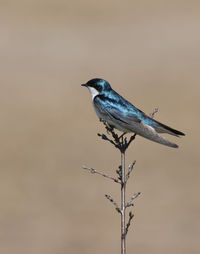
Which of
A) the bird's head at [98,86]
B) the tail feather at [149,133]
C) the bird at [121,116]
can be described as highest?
the bird's head at [98,86]

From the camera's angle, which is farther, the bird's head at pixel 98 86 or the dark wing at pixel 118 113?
the bird's head at pixel 98 86

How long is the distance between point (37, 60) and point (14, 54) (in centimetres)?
175

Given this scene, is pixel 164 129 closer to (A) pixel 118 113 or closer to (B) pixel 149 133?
(B) pixel 149 133

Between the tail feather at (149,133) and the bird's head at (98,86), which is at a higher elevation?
the bird's head at (98,86)

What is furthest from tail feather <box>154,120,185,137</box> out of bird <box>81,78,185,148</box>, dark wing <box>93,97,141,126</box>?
dark wing <box>93,97,141,126</box>

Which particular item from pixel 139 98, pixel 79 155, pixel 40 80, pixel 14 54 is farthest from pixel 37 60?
pixel 79 155

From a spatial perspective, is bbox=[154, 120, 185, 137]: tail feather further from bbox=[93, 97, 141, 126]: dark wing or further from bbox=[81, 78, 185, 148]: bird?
bbox=[93, 97, 141, 126]: dark wing

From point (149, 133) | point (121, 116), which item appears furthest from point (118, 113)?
point (149, 133)

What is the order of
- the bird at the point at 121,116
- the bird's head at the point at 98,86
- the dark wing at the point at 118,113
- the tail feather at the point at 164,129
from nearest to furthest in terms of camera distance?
the tail feather at the point at 164,129, the bird at the point at 121,116, the dark wing at the point at 118,113, the bird's head at the point at 98,86

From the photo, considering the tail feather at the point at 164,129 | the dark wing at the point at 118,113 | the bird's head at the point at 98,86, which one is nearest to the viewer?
the tail feather at the point at 164,129

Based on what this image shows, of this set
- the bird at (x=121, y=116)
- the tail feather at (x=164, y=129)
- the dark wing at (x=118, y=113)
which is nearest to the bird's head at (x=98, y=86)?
the bird at (x=121, y=116)

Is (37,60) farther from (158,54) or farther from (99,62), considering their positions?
(158,54)

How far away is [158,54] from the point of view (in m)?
29.0

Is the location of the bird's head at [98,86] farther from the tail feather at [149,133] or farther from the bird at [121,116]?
the tail feather at [149,133]
